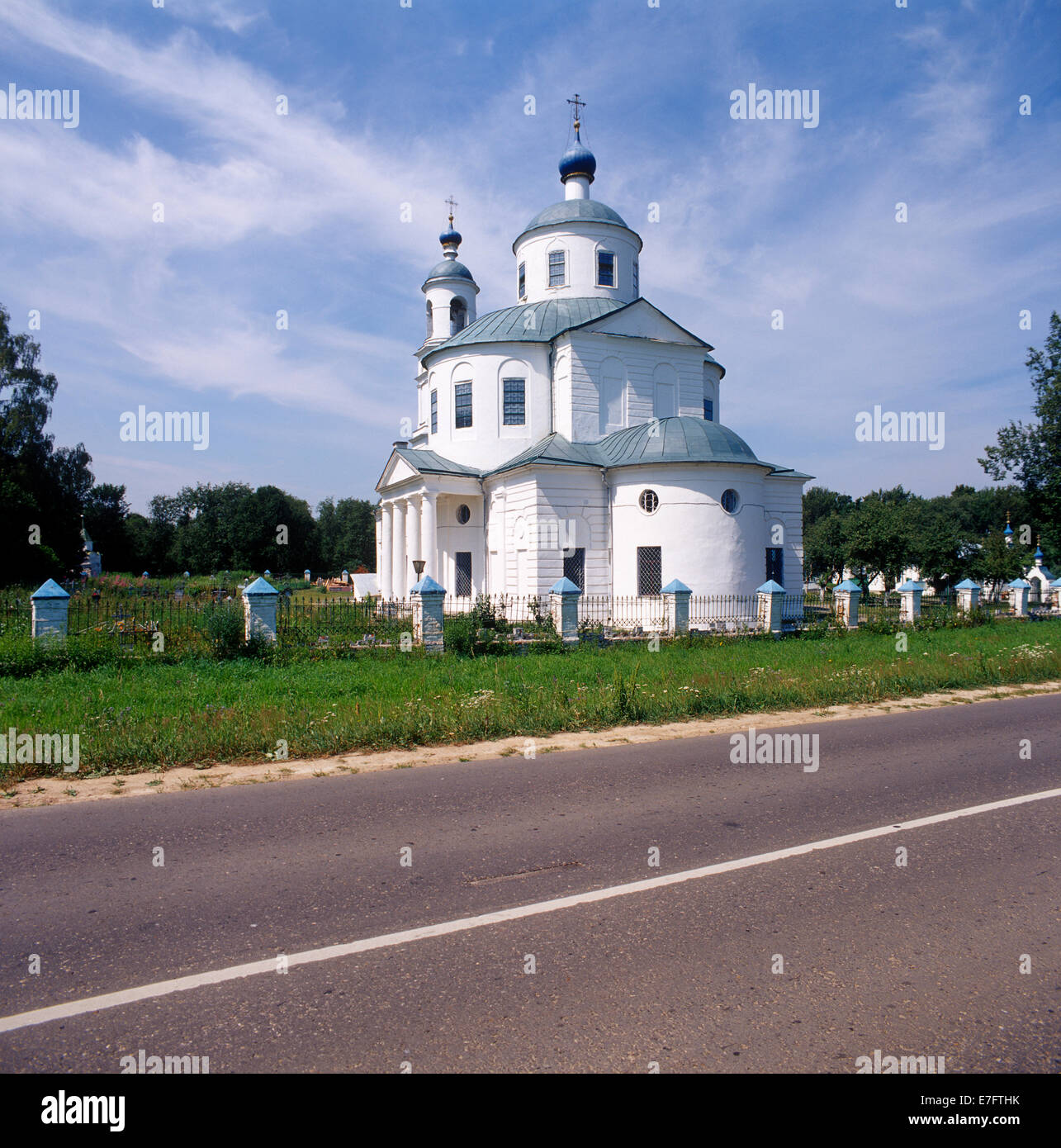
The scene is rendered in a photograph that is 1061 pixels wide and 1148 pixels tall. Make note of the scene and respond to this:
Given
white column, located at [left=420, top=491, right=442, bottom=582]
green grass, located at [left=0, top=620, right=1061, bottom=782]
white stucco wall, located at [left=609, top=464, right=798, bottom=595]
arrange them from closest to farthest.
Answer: green grass, located at [left=0, top=620, right=1061, bottom=782] → white stucco wall, located at [left=609, top=464, right=798, bottom=595] → white column, located at [left=420, top=491, right=442, bottom=582]

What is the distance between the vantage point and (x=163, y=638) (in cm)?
1423

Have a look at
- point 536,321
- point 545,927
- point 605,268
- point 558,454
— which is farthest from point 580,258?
point 545,927

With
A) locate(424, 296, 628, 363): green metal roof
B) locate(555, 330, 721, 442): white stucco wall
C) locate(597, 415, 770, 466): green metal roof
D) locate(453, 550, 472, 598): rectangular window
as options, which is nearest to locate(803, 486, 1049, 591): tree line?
locate(555, 330, 721, 442): white stucco wall

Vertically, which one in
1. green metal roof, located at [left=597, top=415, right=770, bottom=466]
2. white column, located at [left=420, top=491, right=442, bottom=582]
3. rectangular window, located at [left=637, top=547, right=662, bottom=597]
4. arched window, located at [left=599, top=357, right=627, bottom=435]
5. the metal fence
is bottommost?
the metal fence

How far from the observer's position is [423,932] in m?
3.91

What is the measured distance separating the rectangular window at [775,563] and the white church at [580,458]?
87 millimetres

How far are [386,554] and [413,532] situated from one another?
4.16 meters

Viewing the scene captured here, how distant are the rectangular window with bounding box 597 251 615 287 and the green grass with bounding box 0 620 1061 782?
19.3 m

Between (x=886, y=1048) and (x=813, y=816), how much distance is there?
301 cm

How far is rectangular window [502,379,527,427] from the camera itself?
2852 cm

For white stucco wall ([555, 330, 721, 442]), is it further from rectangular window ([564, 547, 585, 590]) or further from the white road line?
the white road line

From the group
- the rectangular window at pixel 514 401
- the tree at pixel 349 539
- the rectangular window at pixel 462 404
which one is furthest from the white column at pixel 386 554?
the tree at pixel 349 539
